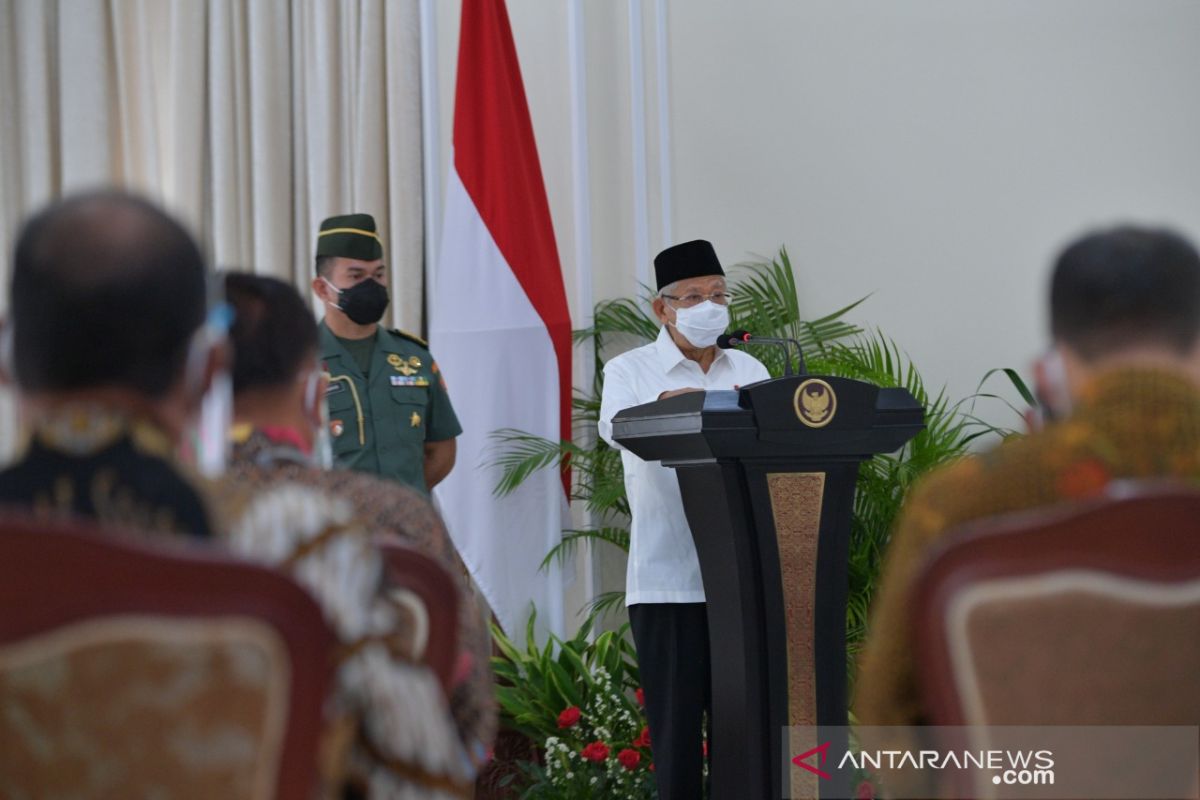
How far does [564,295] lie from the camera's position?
16.6ft

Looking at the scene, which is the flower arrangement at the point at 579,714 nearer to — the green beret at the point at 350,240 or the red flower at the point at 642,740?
the red flower at the point at 642,740

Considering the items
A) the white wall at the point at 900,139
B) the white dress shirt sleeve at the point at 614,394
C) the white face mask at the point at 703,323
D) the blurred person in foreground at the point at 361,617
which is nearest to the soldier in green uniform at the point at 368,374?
the white dress shirt sleeve at the point at 614,394

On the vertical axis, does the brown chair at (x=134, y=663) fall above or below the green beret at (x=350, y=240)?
below

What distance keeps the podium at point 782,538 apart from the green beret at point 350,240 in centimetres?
109

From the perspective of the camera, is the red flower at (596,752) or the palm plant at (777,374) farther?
the palm plant at (777,374)

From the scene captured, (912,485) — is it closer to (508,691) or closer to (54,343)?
(508,691)

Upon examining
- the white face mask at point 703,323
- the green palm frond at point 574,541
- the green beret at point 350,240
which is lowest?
the green palm frond at point 574,541

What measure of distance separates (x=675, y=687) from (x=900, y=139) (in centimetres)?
254

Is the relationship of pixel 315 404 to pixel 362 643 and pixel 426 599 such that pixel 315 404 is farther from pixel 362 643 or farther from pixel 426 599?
pixel 362 643

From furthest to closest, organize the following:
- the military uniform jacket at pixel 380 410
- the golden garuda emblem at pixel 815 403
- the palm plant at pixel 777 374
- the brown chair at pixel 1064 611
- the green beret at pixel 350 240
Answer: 1. the palm plant at pixel 777 374
2. the green beret at pixel 350 240
3. the military uniform jacket at pixel 380 410
4. the golden garuda emblem at pixel 815 403
5. the brown chair at pixel 1064 611

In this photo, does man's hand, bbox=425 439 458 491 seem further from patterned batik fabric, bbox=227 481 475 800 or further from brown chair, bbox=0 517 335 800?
brown chair, bbox=0 517 335 800

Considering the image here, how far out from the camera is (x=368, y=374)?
3832 millimetres

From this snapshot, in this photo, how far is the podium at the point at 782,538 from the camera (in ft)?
10.2

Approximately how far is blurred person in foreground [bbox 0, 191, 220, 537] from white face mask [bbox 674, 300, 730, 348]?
2.77 metres
